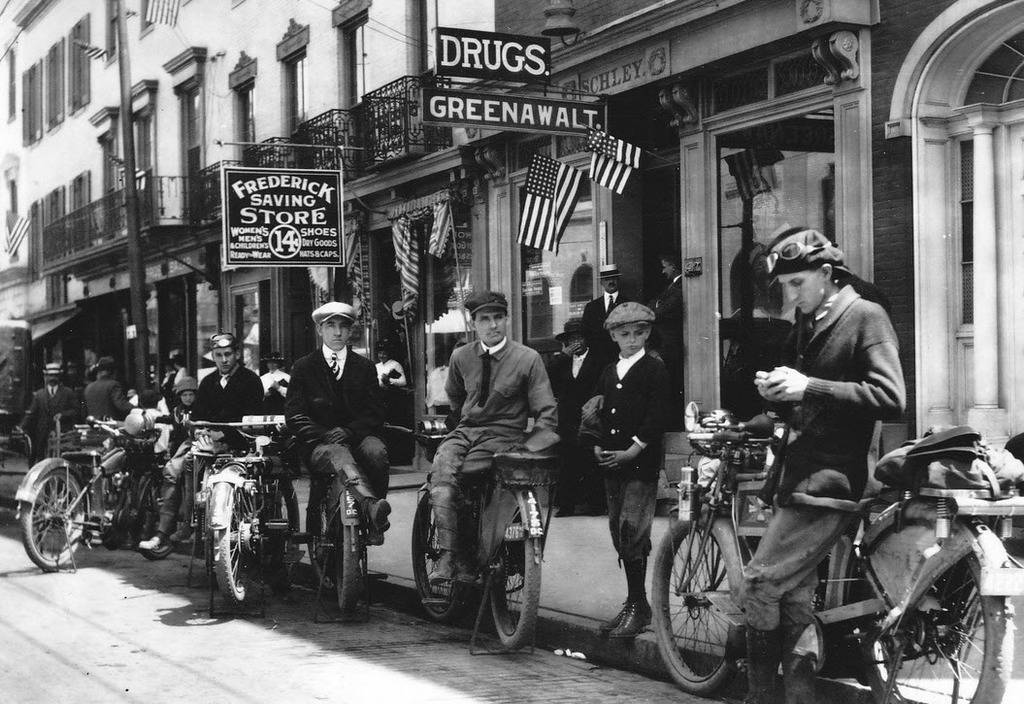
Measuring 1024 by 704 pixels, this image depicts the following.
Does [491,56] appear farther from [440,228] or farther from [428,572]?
[428,572]

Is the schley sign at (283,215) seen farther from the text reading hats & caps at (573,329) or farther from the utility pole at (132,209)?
the utility pole at (132,209)

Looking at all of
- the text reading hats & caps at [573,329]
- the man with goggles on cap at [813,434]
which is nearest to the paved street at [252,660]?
the man with goggles on cap at [813,434]

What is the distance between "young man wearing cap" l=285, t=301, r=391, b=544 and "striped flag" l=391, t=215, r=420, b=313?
396 inches

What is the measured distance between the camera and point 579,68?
1472cm

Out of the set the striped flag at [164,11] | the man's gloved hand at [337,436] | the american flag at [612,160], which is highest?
the striped flag at [164,11]

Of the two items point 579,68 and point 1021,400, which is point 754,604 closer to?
point 1021,400

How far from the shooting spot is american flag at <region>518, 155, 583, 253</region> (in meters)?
15.1

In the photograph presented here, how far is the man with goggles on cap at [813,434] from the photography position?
521 cm

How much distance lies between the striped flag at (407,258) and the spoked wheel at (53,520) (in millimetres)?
8442

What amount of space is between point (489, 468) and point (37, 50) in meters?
35.3

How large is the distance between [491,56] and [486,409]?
240 inches

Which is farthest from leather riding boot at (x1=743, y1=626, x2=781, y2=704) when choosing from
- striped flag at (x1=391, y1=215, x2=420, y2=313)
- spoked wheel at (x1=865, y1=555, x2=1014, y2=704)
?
striped flag at (x1=391, y1=215, x2=420, y2=313)

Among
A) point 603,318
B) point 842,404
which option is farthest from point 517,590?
point 603,318

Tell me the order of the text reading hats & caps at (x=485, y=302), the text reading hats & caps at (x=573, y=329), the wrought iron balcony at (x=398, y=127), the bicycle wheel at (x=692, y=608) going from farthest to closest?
1. the wrought iron balcony at (x=398, y=127)
2. the text reading hats & caps at (x=573, y=329)
3. the text reading hats & caps at (x=485, y=302)
4. the bicycle wheel at (x=692, y=608)
